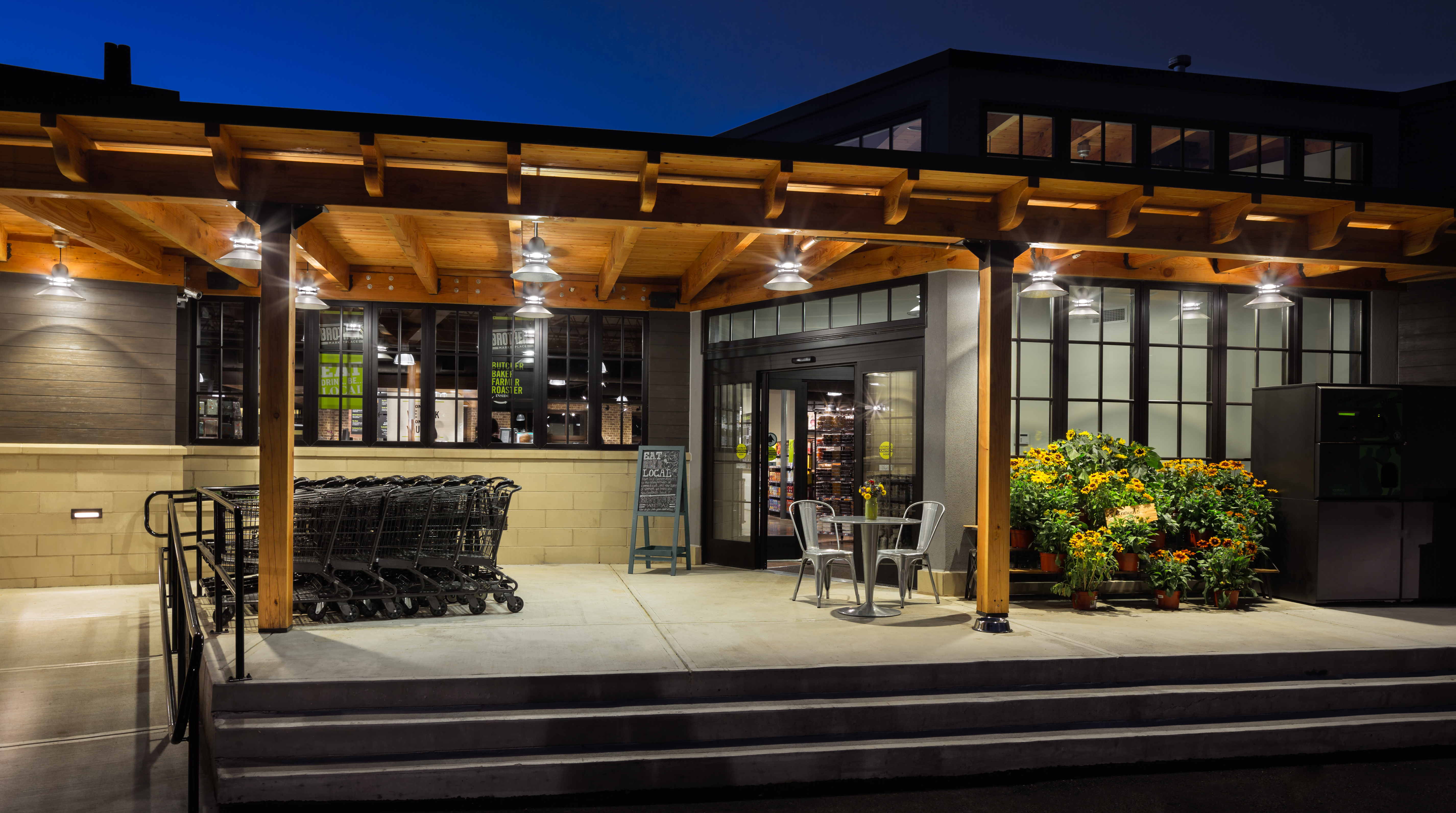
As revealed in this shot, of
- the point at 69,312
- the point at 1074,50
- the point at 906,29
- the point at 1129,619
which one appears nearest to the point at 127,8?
the point at 906,29

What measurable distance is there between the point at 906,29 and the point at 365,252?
12946cm

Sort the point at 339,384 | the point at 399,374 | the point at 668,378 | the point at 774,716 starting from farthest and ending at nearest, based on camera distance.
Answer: the point at 668,378
the point at 399,374
the point at 339,384
the point at 774,716

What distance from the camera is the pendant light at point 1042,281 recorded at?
6.78 m

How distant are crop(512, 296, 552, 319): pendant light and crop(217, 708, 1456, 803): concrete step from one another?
4.27 m

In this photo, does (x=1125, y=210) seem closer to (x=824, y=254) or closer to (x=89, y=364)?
(x=824, y=254)

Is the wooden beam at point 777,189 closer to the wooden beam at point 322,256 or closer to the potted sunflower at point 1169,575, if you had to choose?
the wooden beam at point 322,256

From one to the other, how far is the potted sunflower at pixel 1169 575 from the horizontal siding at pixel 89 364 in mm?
8681

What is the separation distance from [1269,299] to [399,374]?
8013mm

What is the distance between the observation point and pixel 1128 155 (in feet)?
31.9

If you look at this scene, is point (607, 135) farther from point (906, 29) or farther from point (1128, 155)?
point (906, 29)

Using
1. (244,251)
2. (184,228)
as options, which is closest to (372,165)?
(244,251)

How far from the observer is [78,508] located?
816 cm

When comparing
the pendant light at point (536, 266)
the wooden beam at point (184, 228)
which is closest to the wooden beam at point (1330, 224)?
the pendant light at point (536, 266)

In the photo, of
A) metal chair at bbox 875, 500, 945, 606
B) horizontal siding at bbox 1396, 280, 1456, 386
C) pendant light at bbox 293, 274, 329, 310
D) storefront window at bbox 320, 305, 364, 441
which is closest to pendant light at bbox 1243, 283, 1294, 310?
horizontal siding at bbox 1396, 280, 1456, 386
